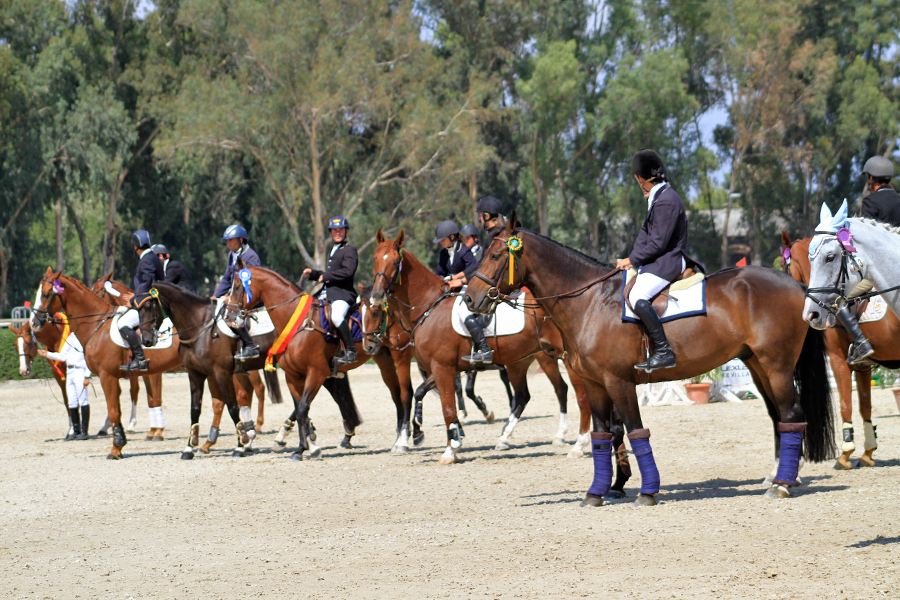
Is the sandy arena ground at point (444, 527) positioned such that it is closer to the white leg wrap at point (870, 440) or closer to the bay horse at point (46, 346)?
the white leg wrap at point (870, 440)

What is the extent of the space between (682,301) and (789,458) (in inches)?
67.8

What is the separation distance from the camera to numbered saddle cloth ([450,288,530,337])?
12.1 m

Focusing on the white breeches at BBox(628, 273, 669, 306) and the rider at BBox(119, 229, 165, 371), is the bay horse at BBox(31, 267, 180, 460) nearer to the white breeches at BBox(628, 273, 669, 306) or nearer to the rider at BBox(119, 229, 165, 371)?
the rider at BBox(119, 229, 165, 371)

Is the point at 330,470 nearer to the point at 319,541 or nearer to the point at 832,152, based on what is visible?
the point at 319,541

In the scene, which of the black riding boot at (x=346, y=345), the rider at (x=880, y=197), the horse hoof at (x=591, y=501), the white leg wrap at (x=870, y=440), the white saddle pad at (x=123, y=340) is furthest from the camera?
the white saddle pad at (x=123, y=340)

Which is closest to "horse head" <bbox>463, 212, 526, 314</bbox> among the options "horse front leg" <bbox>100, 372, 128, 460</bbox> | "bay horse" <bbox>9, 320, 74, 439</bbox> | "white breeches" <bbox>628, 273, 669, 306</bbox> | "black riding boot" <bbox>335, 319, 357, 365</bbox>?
"white breeches" <bbox>628, 273, 669, 306</bbox>

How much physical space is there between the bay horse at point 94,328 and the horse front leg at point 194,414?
119 cm

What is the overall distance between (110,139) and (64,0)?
25.4 feet

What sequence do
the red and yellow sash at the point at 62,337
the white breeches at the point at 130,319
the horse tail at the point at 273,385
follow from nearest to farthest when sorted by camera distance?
the white breeches at the point at 130,319 < the red and yellow sash at the point at 62,337 < the horse tail at the point at 273,385

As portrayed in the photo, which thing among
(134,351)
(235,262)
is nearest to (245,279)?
(235,262)

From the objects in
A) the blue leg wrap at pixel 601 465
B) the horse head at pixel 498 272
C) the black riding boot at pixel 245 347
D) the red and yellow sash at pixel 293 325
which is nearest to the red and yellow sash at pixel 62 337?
the black riding boot at pixel 245 347

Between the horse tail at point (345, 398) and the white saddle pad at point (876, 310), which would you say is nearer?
the white saddle pad at point (876, 310)

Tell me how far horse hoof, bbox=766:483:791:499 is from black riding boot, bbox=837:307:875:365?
1376mm

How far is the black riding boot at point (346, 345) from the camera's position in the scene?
12.7 meters
